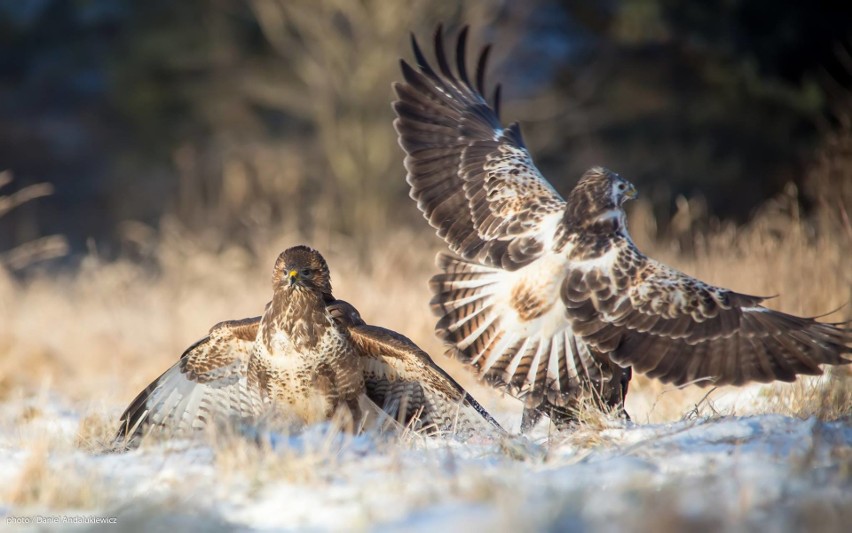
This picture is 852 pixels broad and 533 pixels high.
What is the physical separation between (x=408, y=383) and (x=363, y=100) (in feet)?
35.4

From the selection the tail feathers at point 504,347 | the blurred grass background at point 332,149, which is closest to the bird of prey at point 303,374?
the tail feathers at point 504,347

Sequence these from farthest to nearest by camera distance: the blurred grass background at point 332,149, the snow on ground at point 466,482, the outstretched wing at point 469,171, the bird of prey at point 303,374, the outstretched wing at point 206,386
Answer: the blurred grass background at point 332,149 → the outstretched wing at point 469,171 → the outstretched wing at point 206,386 → the bird of prey at point 303,374 → the snow on ground at point 466,482

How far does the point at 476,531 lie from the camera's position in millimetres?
2830

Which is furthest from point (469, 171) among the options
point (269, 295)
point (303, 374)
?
point (269, 295)

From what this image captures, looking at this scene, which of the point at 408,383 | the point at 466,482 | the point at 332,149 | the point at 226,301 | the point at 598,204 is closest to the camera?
the point at 466,482

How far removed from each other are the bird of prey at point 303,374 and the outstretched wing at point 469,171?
28.3 inches

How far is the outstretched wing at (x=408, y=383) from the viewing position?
480 cm

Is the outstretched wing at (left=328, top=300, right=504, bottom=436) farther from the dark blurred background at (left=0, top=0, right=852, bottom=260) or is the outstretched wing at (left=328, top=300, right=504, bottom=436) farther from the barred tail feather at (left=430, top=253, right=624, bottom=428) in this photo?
the dark blurred background at (left=0, top=0, right=852, bottom=260)

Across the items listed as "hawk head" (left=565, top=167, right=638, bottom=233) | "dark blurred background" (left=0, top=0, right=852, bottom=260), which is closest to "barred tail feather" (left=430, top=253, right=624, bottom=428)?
"hawk head" (left=565, top=167, right=638, bottom=233)

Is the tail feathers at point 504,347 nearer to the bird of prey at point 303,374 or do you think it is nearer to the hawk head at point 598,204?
the bird of prey at point 303,374

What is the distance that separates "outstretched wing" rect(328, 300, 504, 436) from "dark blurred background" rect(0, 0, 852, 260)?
25.1ft

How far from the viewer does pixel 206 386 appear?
17.2ft

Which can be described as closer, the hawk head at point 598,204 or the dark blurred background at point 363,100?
the hawk head at point 598,204

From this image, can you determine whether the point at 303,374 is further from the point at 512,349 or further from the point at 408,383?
the point at 512,349
